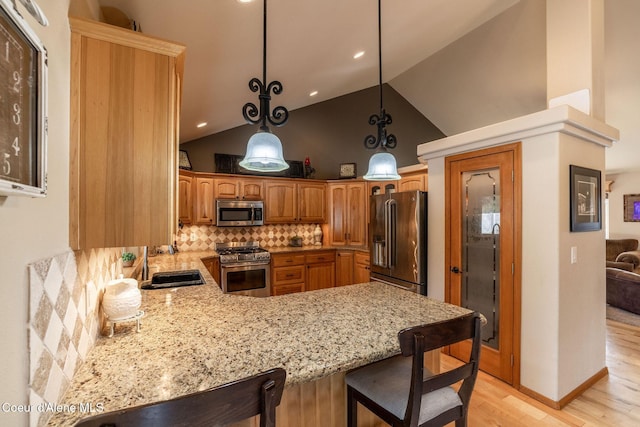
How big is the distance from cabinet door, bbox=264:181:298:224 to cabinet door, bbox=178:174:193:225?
45.0 inches

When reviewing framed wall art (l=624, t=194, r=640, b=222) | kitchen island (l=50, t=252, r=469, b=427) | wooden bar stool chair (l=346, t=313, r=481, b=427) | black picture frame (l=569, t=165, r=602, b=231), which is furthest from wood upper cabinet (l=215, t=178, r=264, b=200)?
framed wall art (l=624, t=194, r=640, b=222)

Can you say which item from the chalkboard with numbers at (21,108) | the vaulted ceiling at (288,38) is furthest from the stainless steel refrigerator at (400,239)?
the chalkboard with numbers at (21,108)

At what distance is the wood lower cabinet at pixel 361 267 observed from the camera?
4.58m

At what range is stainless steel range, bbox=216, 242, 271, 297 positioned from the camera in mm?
3951

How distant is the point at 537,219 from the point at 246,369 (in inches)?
93.8

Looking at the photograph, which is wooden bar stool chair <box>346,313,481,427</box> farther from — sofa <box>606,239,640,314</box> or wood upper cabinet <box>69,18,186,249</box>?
sofa <box>606,239,640,314</box>

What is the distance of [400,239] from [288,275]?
1938mm

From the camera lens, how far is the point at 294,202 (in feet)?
16.1

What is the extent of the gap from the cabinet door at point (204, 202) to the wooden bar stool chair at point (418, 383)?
3566 millimetres

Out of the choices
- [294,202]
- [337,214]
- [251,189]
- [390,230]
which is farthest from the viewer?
[337,214]

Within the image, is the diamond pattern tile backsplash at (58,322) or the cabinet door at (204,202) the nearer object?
the diamond pattern tile backsplash at (58,322)

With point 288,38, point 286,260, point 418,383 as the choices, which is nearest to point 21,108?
point 418,383

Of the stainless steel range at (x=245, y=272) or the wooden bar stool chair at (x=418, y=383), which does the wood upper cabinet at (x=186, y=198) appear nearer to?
the stainless steel range at (x=245, y=272)

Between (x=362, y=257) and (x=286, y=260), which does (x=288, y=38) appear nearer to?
(x=286, y=260)
